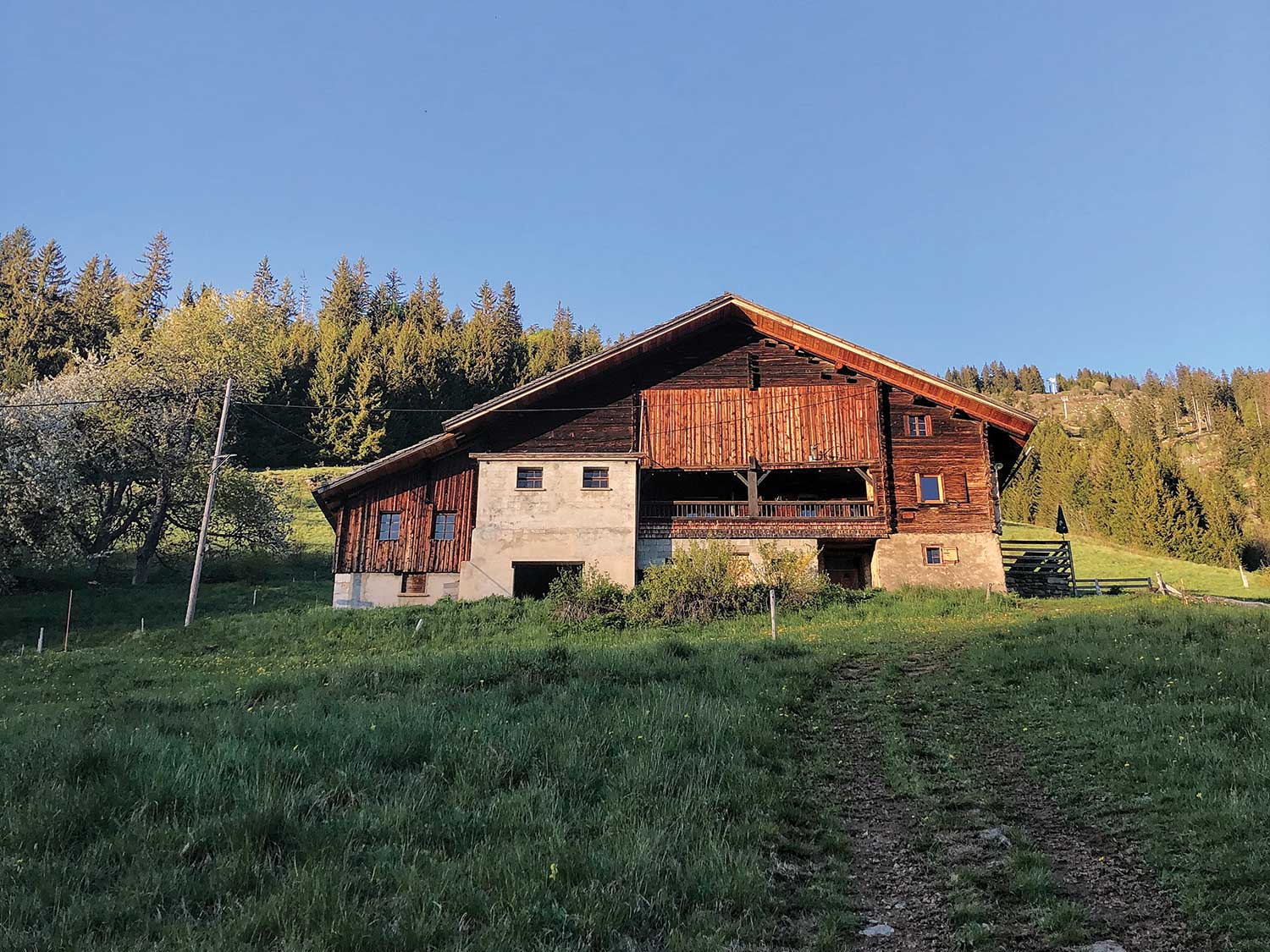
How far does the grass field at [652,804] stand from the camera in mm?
5250

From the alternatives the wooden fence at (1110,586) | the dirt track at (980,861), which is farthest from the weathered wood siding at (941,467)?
the dirt track at (980,861)

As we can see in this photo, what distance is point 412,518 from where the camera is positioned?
29719 millimetres

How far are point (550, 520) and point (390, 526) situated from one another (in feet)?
22.2

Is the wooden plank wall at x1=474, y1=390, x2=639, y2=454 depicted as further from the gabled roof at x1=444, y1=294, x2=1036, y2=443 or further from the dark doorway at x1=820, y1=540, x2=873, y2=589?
the dark doorway at x1=820, y1=540, x2=873, y2=589

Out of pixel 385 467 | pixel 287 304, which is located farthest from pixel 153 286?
pixel 385 467

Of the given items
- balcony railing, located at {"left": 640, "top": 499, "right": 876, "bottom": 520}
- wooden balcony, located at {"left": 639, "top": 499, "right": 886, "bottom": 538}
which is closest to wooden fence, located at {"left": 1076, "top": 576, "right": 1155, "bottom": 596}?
wooden balcony, located at {"left": 639, "top": 499, "right": 886, "bottom": 538}

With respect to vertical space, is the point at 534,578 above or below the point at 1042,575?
below

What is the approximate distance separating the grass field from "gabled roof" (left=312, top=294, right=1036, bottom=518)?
15.5 meters

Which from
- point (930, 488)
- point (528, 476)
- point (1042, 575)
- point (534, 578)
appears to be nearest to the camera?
point (528, 476)

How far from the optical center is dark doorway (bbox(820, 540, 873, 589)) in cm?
3059

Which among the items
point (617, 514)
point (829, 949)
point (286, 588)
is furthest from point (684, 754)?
point (286, 588)

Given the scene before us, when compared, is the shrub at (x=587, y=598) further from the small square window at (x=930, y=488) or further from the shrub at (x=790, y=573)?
the small square window at (x=930, y=488)

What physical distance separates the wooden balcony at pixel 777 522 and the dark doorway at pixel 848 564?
56.5 inches

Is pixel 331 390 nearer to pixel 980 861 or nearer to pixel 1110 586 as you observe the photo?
pixel 1110 586
